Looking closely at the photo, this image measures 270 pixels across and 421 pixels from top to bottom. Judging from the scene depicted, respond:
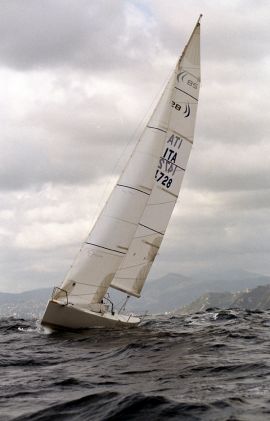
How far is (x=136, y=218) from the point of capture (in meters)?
27.1

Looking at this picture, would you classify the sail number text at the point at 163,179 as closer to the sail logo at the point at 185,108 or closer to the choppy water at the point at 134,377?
the sail logo at the point at 185,108

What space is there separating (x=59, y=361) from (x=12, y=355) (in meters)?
3.01

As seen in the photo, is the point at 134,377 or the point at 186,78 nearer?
the point at 134,377

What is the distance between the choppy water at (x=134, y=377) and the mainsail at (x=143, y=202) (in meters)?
3.67

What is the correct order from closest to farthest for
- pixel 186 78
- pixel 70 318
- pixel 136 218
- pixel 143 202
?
1. pixel 70 318
2. pixel 136 218
3. pixel 143 202
4. pixel 186 78

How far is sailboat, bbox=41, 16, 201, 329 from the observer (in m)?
26.0

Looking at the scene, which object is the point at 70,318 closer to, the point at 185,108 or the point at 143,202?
the point at 143,202

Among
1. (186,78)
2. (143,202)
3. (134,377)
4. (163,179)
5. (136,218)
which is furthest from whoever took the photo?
(186,78)

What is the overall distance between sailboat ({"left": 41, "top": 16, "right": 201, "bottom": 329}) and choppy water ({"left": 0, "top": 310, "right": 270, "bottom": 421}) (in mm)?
2321

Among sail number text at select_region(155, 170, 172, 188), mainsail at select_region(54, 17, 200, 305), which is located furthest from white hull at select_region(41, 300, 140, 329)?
sail number text at select_region(155, 170, 172, 188)

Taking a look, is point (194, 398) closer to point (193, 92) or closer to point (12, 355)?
point (12, 355)

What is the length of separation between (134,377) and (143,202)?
14.1m

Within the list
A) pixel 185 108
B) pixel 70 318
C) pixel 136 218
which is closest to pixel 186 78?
pixel 185 108

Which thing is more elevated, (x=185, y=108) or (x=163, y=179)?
(x=185, y=108)
